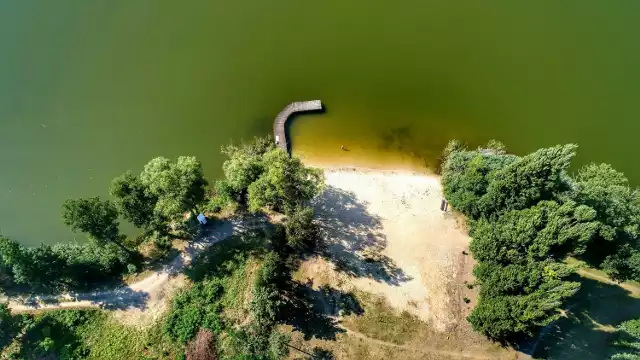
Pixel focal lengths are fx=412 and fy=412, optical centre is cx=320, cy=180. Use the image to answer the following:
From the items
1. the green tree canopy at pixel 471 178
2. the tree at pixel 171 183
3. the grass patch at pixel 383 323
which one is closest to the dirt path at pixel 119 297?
the tree at pixel 171 183

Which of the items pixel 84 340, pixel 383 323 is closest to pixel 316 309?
pixel 383 323

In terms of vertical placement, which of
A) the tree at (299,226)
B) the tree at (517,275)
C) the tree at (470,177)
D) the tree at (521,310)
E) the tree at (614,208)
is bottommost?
the tree at (521,310)

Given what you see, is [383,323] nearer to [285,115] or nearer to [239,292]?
[239,292]

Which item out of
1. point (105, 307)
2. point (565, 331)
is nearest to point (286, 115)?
Result: point (105, 307)

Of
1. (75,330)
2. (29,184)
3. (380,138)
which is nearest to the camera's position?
(75,330)

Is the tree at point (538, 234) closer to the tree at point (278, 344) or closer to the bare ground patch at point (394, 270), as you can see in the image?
the bare ground patch at point (394, 270)

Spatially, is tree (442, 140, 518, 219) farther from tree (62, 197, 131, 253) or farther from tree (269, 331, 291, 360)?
tree (62, 197, 131, 253)

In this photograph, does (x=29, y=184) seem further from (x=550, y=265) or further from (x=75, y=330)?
(x=550, y=265)

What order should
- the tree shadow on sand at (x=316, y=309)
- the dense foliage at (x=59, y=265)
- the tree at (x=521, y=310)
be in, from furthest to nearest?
the tree shadow on sand at (x=316, y=309)
the dense foliage at (x=59, y=265)
the tree at (x=521, y=310)
